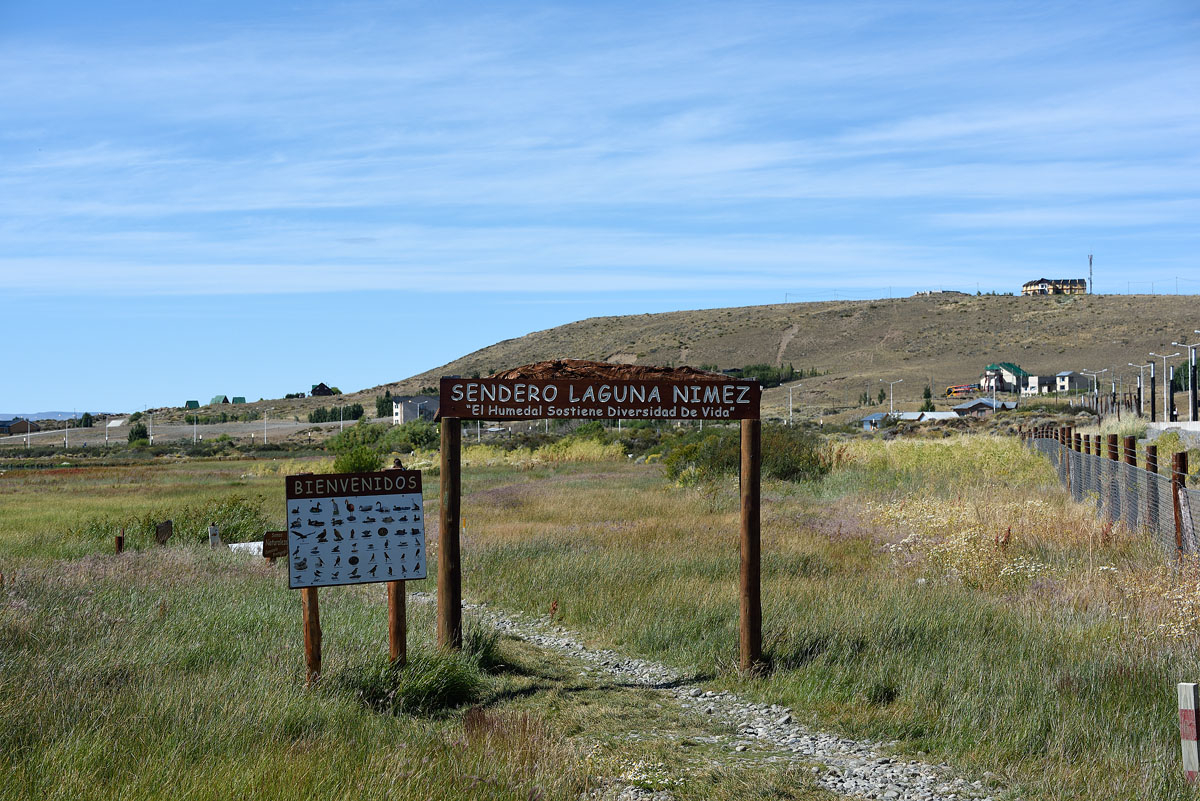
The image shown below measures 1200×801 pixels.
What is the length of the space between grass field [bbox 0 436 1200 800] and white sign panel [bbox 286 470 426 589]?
0.70 meters

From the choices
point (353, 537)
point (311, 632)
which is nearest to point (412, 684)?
point (311, 632)

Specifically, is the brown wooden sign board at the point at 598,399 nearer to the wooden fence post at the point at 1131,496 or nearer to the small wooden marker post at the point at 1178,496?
the small wooden marker post at the point at 1178,496

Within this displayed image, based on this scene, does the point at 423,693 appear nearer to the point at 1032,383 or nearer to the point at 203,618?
the point at 203,618

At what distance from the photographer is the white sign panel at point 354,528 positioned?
755 centimetres

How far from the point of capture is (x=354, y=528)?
7762 millimetres

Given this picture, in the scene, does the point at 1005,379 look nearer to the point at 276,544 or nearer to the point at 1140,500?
the point at 1140,500

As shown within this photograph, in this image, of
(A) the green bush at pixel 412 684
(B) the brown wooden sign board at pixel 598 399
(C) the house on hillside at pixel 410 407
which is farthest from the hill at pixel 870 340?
(A) the green bush at pixel 412 684

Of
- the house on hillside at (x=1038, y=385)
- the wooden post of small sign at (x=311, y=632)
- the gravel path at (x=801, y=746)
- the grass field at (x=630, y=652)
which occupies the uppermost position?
the house on hillside at (x=1038, y=385)

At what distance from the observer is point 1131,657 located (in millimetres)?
7824

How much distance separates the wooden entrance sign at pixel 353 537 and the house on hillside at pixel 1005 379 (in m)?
106

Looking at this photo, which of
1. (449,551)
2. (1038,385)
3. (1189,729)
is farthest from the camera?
(1038,385)

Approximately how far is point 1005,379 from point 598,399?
111600mm

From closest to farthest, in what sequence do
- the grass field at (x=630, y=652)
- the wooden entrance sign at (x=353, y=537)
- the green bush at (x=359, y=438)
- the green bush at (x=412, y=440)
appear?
the grass field at (x=630, y=652) < the wooden entrance sign at (x=353, y=537) < the green bush at (x=359, y=438) < the green bush at (x=412, y=440)

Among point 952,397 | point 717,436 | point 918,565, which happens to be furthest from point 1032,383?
point 918,565
